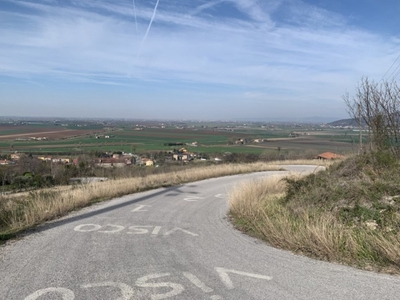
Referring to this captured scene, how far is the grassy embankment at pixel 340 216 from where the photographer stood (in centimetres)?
516

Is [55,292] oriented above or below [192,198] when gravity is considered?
above

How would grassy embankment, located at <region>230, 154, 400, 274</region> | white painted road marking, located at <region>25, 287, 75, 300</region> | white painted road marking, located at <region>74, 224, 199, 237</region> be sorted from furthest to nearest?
white painted road marking, located at <region>74, 224, 199, 237</region>, grassy embankment, located at <region>230, 154, 400, 274</region>, white painted road marking, located at <region>25, 287, 75, 300</region>

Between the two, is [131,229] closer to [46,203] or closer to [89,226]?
[89,226]

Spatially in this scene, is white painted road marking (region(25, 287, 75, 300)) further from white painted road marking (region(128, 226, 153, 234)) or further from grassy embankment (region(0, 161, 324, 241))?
white painted road marking (region(128, 226, 153, 234))

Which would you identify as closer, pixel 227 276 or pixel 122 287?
pixel 122 287

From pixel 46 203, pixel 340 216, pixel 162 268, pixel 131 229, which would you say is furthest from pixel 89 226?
pixel 340 216

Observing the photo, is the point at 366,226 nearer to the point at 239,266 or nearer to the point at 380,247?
the point at 380,247

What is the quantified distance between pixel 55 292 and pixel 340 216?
5112mm

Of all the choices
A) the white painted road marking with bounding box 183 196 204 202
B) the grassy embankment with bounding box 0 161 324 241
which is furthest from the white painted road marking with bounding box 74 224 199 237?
the white painted road marking with bounding box 183 196 204 202

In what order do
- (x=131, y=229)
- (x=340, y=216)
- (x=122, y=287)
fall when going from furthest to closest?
(x=131, y=229) < (x=340, y=216) < (x=122, y=287)

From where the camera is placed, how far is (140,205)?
1045cm

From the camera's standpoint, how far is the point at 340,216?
6.77m

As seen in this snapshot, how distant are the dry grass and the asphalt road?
0.92ft

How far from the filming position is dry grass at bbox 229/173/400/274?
4.92 meters
